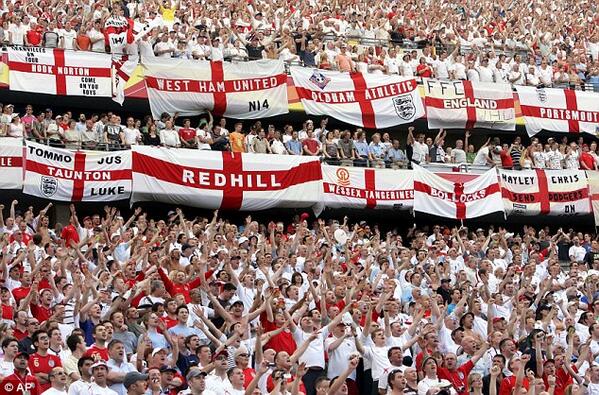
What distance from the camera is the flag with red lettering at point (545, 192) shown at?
2708 cm

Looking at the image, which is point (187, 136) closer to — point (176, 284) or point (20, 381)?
point (176, 284)

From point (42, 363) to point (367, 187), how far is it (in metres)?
14.0

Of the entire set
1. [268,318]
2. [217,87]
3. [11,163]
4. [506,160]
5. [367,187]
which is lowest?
[268,318]

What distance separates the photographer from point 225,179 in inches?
960

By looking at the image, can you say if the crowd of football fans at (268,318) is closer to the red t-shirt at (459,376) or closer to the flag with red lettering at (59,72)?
the red t-shirt at (459,376)

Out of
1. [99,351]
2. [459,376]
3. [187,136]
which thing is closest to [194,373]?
[99,351]

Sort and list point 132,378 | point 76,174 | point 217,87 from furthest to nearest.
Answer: point 217,87 < point 76,174 < point 132,378

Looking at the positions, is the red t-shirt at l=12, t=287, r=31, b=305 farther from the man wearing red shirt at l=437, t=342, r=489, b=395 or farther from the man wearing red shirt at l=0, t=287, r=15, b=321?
the man wearing red shirt at l=437, t=342, r=489, b=395

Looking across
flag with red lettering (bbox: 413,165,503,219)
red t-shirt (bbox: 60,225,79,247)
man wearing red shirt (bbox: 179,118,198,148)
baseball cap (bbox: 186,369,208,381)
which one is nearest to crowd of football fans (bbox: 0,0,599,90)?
man wearing red shirt (bbox: 179,118,198,148)

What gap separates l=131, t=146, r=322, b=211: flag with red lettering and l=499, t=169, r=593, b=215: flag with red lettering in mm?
4355

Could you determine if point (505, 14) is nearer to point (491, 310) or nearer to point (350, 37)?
point (350, 37)

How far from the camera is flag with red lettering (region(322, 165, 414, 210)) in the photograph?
25.4 metres

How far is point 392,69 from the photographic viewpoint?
92.4 ft

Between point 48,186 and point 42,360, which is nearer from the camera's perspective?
point 42,360
